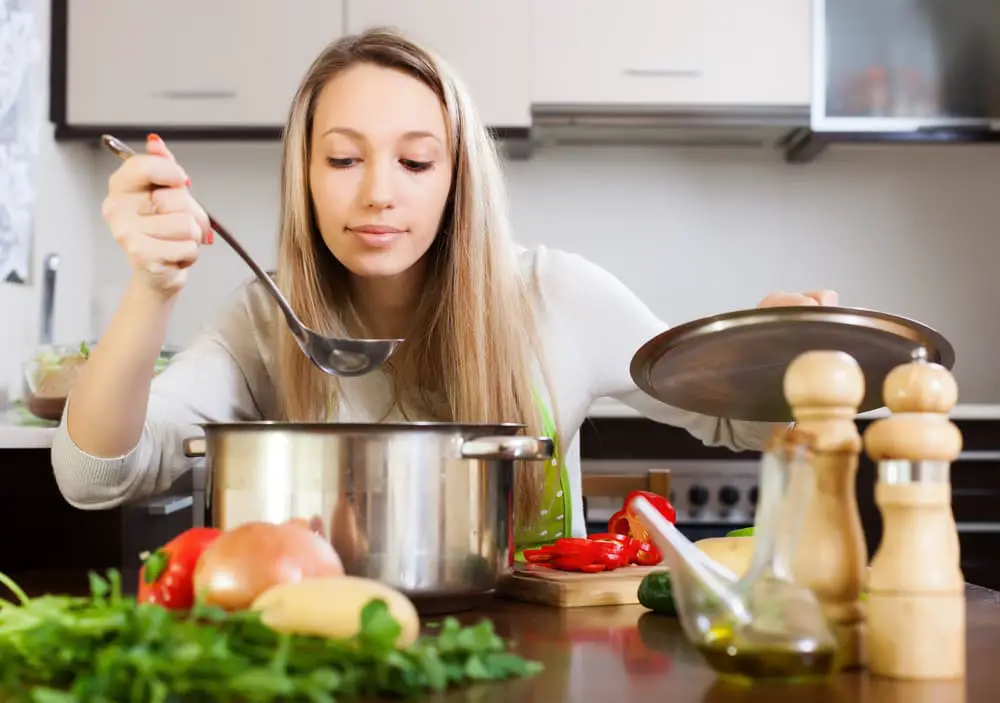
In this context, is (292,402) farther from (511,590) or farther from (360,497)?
(360,497)

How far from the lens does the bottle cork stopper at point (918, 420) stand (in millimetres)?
613

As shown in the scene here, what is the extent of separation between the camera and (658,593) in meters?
0.86

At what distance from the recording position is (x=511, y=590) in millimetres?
979

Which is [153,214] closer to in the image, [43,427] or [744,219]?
[43,427]

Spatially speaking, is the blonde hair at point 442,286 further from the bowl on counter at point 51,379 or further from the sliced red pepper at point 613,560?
the bowl on counter at point 51,379

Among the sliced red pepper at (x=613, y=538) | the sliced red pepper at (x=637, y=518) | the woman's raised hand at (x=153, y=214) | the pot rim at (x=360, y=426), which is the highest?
the woman's raised hand at (x=153, y=214)

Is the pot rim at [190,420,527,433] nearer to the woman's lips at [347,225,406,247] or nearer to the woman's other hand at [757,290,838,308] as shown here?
the woman's other hand at [757,290,838,308]

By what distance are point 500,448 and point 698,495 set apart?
6.18 feet

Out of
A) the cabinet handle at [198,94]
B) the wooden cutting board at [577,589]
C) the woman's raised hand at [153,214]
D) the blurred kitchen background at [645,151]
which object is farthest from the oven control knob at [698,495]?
the woman's raised hand at [153,214]

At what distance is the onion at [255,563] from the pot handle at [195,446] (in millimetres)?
247

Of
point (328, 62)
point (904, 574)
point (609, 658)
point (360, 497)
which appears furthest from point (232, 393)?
point (904, 574)

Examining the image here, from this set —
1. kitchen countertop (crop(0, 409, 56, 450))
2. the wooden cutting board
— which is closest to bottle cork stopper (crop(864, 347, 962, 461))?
the wooden cutting board

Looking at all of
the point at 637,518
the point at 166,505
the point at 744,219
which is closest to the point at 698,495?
the point at 744,219

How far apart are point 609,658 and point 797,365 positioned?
8.0 inches
